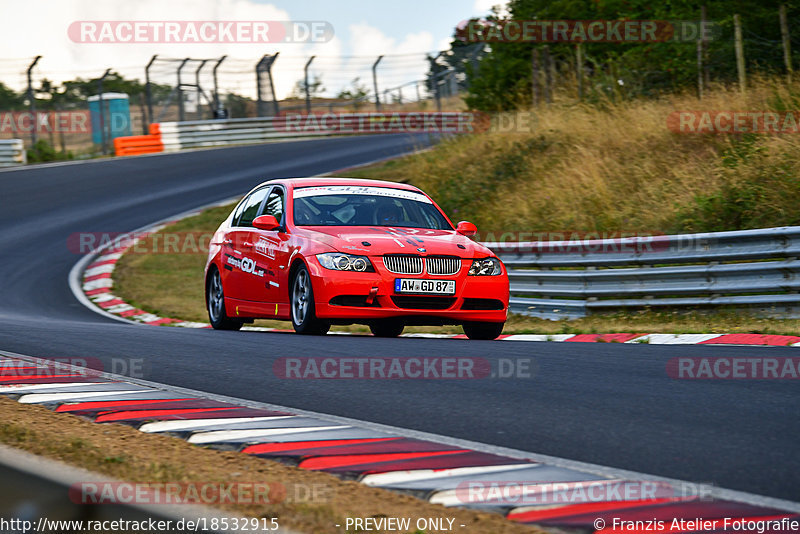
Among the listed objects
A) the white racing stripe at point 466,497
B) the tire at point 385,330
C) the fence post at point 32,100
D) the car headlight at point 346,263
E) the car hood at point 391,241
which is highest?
the fence post at point 32,100

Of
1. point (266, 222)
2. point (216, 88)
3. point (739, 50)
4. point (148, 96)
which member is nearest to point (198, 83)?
point (216, 88)

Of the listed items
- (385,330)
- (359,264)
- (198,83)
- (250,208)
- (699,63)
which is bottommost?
(385,330)

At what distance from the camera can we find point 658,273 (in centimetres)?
1150

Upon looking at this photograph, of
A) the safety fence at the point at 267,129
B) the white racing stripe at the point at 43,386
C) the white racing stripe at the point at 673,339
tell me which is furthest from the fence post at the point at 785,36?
the safety fence at the point at 267,129

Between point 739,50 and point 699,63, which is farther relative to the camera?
point 699,63

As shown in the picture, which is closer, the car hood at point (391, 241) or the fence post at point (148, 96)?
the car hood at point (391, 241)

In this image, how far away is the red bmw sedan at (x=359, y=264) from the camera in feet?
30.0

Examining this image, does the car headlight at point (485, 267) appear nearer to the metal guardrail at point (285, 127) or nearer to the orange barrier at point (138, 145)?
the metal guardrail at point (285, 127)

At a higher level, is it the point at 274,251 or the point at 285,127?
the point at 285,127

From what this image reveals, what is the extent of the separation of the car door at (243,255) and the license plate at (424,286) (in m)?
1.78

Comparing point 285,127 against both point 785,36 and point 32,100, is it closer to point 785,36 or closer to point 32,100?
point 32,100

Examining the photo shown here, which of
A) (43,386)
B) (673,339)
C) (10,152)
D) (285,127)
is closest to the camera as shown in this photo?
(43,386)

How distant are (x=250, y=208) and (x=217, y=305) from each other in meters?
1.15

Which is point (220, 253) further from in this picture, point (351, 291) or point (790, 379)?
point (790, 379)
